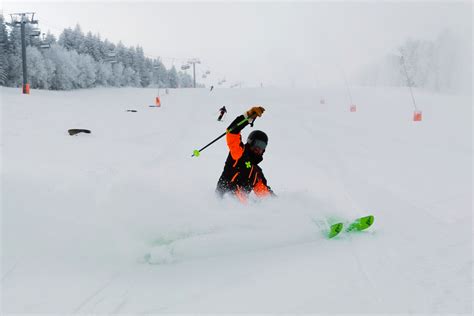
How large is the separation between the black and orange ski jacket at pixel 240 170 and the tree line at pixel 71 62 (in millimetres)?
38177

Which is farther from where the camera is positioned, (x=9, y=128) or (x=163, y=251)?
(x=9, y=128)

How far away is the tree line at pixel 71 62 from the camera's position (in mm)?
46219

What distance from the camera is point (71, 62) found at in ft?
180

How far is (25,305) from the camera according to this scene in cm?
303

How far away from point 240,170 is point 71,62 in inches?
2268

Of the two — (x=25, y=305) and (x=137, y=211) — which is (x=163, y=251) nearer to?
(x=137, y=211)

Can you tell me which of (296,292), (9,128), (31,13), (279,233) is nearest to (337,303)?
(296,292)

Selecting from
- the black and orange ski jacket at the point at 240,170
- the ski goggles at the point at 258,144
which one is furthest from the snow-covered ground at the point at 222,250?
the ski goggles at the point at 258,144

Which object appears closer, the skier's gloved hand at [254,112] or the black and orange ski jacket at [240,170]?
the black and orange ski jacket at [240,170]

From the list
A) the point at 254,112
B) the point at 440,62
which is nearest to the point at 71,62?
the point at 254,112

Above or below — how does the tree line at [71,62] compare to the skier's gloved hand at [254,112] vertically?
above

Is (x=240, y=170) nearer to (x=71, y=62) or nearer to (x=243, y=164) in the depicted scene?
(x=243, y=164)

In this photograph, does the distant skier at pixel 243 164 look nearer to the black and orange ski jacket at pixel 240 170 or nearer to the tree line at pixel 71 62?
the black and orange ski jacket at pixel 240 170

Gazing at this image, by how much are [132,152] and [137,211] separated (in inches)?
306
